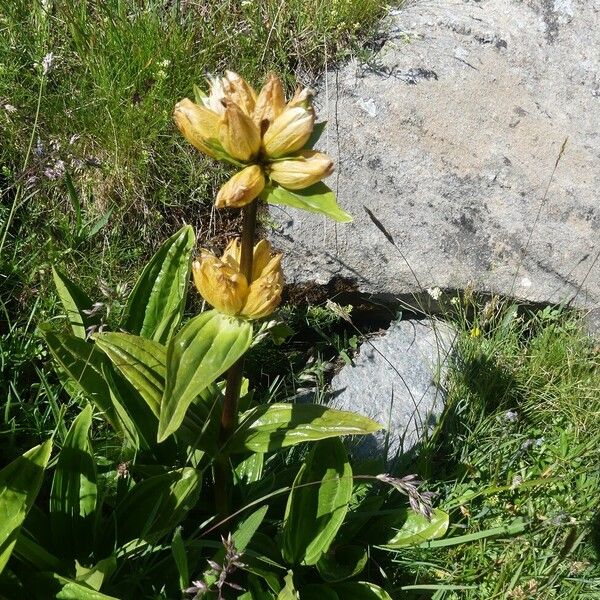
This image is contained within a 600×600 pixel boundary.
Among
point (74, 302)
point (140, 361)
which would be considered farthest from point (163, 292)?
point (140, 361)

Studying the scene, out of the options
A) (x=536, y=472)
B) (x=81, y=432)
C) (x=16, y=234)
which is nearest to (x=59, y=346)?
(x=81, y=432)

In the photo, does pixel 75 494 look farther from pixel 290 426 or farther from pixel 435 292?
pixel 435 292

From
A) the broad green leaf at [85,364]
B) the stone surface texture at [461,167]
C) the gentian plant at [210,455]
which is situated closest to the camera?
the gentian plant at [210,455]

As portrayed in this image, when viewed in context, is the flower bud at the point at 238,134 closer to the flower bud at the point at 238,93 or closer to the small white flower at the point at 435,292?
the flower bud at the point at 238,93

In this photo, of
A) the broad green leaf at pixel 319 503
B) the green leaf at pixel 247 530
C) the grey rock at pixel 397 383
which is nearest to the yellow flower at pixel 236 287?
the green leaf at pixel 247 530

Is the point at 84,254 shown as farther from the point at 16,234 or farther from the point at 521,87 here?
the point at 521,87
